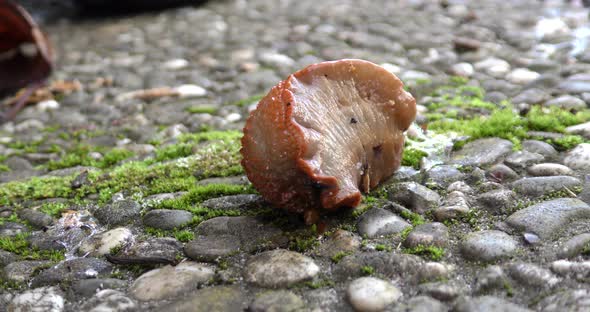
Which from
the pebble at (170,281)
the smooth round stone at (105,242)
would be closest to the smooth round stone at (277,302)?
the pebble at (170,281)

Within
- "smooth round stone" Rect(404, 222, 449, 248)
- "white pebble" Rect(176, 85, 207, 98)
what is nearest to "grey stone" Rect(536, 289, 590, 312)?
"smooth round stone" Rect(404, 222, 449, 248)

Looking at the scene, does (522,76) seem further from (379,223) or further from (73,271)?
(73,271)

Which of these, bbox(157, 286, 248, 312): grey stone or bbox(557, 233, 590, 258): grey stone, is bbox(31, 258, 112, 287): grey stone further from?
bbox(557, 233, 590, 258): grey stone

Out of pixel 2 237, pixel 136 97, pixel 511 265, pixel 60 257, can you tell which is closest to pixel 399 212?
pixel 511 265

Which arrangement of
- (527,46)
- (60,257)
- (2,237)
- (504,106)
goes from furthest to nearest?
(527,46), (504,106), (2,237), (60,257)

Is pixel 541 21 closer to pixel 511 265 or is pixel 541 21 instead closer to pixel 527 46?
pixel 527 46

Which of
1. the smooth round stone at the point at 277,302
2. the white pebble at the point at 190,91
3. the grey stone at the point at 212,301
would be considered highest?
the smooth round stone at the point at 277,302

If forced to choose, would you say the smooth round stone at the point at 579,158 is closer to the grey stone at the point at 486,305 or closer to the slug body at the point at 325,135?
the slug body at the point at 325,135
